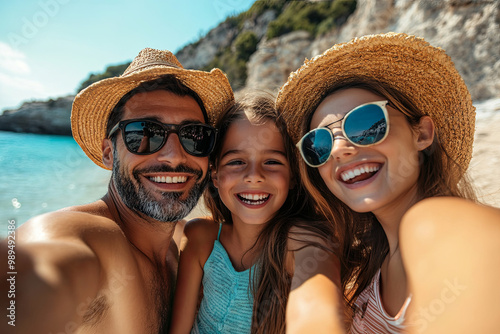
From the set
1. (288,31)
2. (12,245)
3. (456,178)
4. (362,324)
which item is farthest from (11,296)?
(288,31)

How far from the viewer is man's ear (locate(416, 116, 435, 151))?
175 centimetres

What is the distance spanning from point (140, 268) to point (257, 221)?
880 millimetres

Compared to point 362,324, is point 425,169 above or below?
above

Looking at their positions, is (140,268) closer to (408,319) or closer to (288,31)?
(408,319)

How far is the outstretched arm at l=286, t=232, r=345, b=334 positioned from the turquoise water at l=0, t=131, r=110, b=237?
17.6ft

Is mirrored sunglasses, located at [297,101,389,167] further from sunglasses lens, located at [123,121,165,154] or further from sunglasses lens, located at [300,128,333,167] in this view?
sunglasses lens, located at [123,121,165,154]

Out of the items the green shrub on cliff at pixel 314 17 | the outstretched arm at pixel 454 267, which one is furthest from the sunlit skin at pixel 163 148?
the green shrub on cliff at pixel 314 17

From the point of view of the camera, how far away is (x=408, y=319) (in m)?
1.31

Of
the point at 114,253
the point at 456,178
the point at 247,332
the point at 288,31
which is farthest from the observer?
the point at 288,31

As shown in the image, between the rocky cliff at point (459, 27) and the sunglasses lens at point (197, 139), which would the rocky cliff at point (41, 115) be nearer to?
the rocky cliff at point (459, 27)

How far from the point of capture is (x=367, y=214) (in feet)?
7.33

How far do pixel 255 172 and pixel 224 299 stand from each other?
3.22ft

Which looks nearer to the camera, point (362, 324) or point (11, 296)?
point (11, 296)

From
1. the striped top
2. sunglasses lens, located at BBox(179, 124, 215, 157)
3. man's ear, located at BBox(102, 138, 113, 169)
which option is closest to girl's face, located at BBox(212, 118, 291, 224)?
sunglasses lens, located at BBox(179, 124, 215, 157)
